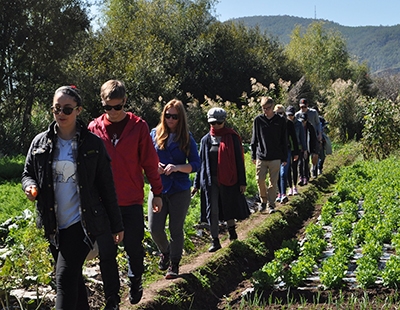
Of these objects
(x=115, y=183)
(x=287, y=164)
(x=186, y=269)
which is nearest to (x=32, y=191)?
(x=115, y=183)

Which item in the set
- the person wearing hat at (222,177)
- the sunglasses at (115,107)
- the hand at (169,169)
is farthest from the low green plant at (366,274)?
the sunglasses at (115,107)

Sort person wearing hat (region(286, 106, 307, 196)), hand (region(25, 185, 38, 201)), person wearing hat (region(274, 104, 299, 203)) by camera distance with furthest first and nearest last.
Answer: person wearing hat (region(286, 106, 307, 196)), person wearing hat (region(274, 104, 299, 203)), hand (region(25, 185, 38, 201))

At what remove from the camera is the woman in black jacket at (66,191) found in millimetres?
4492

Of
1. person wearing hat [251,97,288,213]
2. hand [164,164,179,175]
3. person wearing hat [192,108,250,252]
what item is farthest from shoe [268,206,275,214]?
hand [164,164,179,175]

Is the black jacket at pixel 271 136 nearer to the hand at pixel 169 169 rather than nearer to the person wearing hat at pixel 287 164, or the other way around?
the person wearing hat at pixel 287 164

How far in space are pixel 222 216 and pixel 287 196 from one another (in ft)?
16.3

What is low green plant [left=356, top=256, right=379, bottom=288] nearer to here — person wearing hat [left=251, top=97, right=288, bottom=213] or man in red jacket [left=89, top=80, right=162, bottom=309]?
man in red jacket [left=89, top=80, right=162, bottom=309]

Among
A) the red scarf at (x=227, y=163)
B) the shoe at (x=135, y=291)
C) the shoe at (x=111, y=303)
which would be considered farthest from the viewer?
the red scarf at (x=227, y=163)

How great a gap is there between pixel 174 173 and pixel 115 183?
130 centimetres

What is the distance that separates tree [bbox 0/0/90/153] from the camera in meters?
21.7

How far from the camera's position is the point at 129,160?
5711mm

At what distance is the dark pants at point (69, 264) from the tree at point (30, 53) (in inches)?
702

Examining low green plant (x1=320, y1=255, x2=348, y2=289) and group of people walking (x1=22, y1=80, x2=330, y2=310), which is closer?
group of people walking (x1=22, y1=80, x2=330, y2=310)

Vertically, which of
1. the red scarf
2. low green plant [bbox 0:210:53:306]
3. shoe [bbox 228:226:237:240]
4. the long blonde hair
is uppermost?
the long blonde hair
